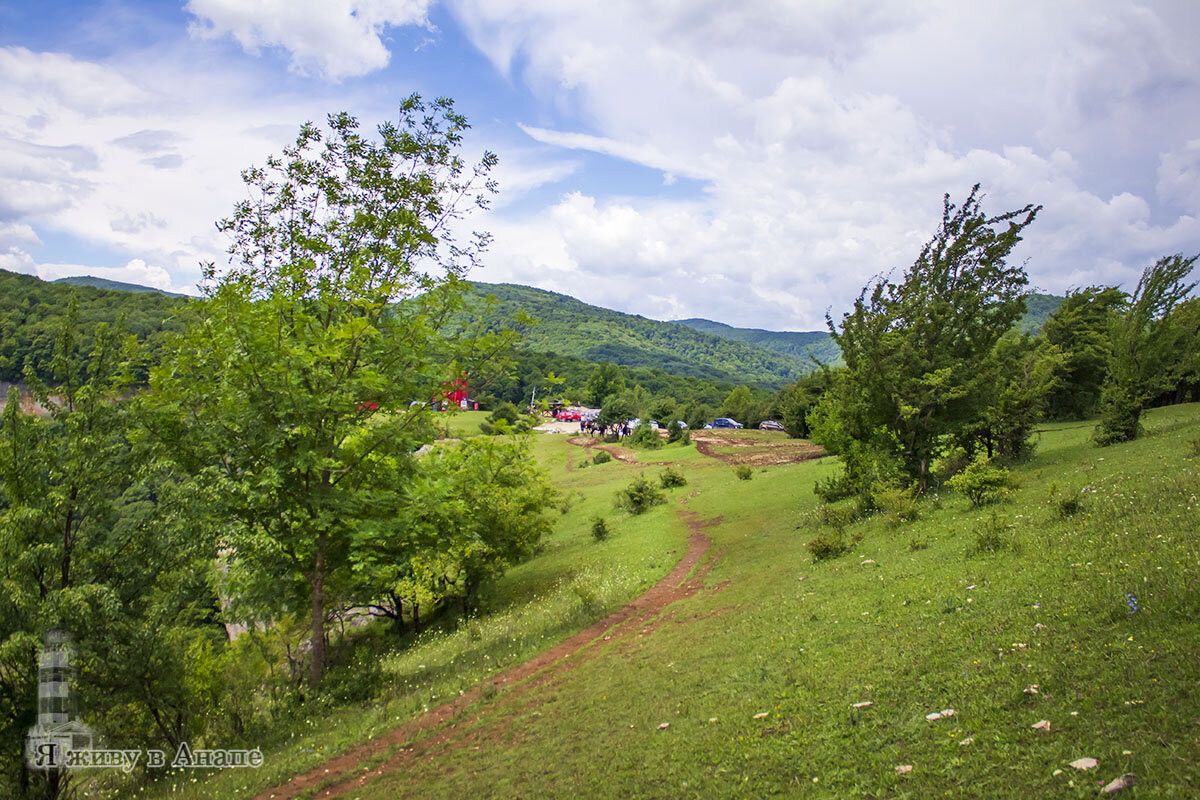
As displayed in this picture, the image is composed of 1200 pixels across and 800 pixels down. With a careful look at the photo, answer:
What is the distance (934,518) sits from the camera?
17469mm

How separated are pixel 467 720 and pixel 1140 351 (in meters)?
32.5

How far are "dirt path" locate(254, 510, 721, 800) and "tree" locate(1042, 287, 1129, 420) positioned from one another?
46839mm

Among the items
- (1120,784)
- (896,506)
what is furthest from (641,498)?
(1120,784)

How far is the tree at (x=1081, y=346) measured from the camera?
51281mm

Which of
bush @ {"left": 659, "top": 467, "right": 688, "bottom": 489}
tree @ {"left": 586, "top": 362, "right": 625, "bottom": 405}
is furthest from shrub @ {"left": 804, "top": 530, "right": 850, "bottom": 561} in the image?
tree @ {"left": 586, "top": 362, "right": 625, "bottom": 405}

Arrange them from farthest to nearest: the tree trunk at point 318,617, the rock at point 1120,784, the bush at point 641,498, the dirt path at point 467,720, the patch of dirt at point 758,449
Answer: the patch of dirt at point 758,449 < the bush at point 641,498 < the tree trunk at point 318,617 < the dirt path at point 467,720 < the rock at point 1120,784

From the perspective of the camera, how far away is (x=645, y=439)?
7888cm

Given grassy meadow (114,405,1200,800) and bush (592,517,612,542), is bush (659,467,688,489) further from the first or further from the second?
grassy meadow (114,405,1200,800)

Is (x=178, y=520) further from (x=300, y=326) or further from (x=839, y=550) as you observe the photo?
(x=839, y=550)

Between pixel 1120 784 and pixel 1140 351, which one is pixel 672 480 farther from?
pixel 1120 784

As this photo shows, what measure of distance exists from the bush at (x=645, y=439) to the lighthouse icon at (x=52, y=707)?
67.0 m

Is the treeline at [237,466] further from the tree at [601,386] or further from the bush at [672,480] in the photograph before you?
the tree at [601,386]

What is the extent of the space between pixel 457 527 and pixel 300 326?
7.23 m

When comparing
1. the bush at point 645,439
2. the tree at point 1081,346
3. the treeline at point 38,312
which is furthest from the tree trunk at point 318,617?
the bush at point 645,439
